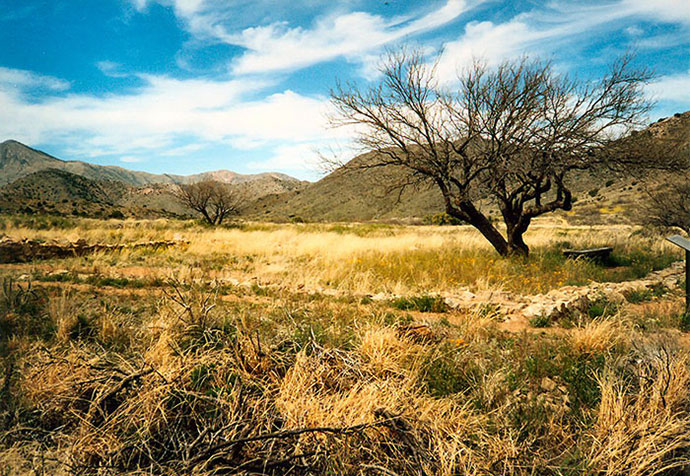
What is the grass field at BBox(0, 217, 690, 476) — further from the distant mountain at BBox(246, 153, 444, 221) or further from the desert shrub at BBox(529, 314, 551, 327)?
the distant mountain at BBox(246, 153, 444, 221)

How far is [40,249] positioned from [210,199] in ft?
73.0

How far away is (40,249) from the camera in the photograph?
11.1m

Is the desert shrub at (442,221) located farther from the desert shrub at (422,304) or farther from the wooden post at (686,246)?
the wooden post at (686,246)

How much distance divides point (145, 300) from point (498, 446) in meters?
6.13

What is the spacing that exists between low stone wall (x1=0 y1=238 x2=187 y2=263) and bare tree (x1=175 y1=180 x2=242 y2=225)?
61.7ft

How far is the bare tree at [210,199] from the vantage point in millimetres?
31656

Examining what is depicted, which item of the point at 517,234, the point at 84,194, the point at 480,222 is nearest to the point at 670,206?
the point at 517,234

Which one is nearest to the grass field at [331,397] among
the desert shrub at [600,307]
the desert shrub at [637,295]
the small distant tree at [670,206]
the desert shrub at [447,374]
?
the desert shrub at [447,374]

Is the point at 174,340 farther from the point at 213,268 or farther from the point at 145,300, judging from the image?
the point at 213,268

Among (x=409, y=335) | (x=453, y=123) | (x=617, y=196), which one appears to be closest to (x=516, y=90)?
(x=453, y=123)

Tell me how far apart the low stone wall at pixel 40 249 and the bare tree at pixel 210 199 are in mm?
18793

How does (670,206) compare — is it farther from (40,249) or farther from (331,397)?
(40,249)

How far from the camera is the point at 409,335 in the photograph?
3926mm

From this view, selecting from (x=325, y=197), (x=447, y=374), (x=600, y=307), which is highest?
(x=325, y=197)
